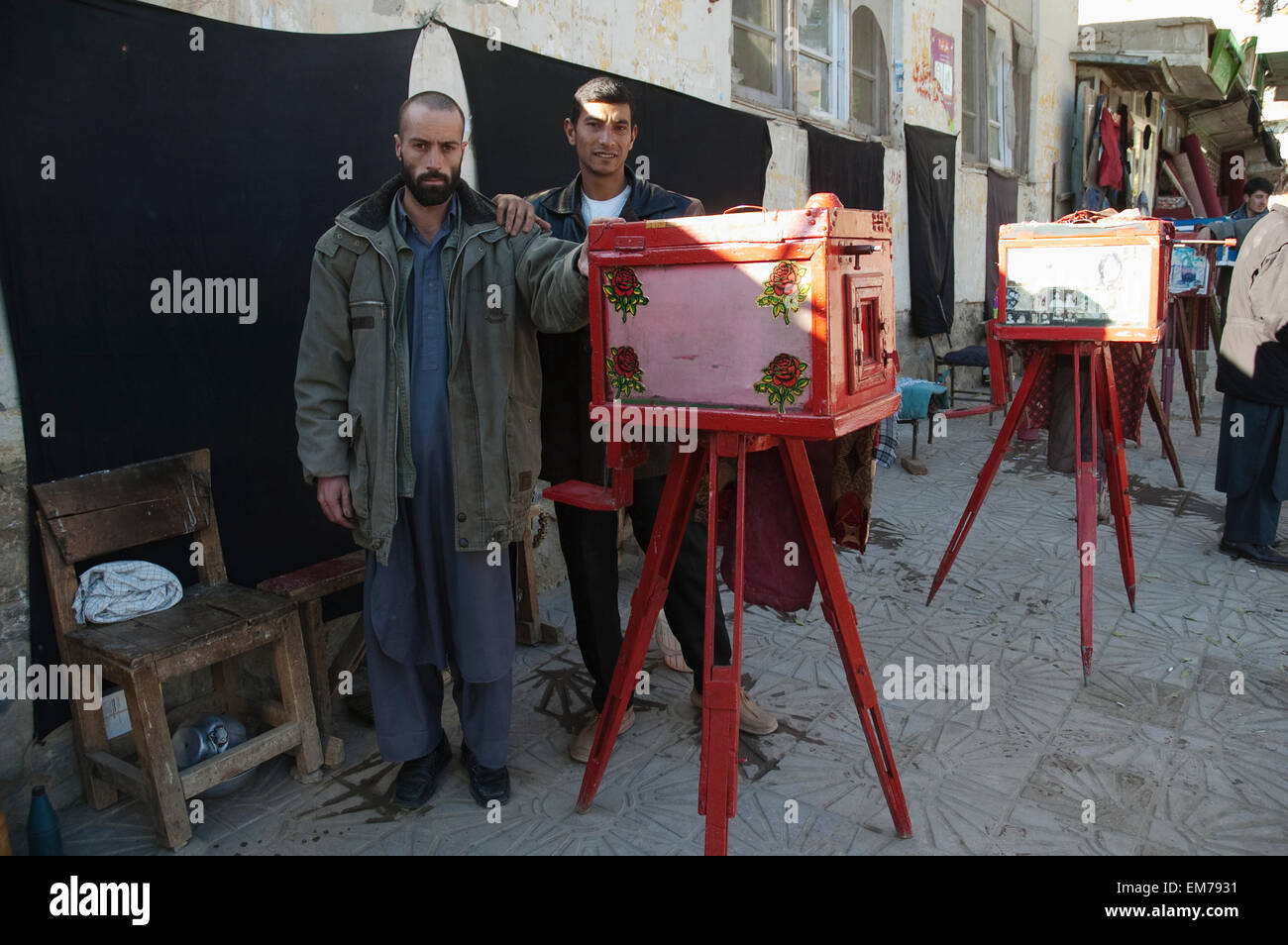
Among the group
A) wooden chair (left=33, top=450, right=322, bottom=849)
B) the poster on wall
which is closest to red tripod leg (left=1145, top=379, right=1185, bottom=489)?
wooden chair (left=33, top=450, right=322, bottom=849)

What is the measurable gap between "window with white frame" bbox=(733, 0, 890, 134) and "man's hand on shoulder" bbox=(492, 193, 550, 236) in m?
4.16

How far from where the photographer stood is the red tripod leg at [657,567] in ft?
7.15

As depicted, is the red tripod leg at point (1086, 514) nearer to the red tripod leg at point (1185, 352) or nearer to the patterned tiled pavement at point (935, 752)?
the patterned tiled pavement at point (935, 752)

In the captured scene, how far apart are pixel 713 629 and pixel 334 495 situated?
1.09 metres

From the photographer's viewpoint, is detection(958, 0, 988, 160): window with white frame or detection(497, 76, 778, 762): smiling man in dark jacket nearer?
detection(497, 76, 778, 762): smiling man in dark jacket

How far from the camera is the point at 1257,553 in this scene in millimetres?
4535

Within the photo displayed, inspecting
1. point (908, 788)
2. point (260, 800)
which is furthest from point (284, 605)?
point (908, 788)

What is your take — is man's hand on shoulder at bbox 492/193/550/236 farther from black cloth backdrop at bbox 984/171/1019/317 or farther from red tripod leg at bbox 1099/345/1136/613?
black cloth backdrop at bbox 984/171/1019/317

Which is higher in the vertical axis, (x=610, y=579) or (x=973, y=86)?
(x=973, y=86)

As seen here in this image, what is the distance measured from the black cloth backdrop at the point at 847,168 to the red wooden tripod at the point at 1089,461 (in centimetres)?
312

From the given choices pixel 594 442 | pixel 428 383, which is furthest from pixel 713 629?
pixel 428 383

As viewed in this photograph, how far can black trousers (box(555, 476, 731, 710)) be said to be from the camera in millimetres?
2742

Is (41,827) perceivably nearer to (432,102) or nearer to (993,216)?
(432,102)
